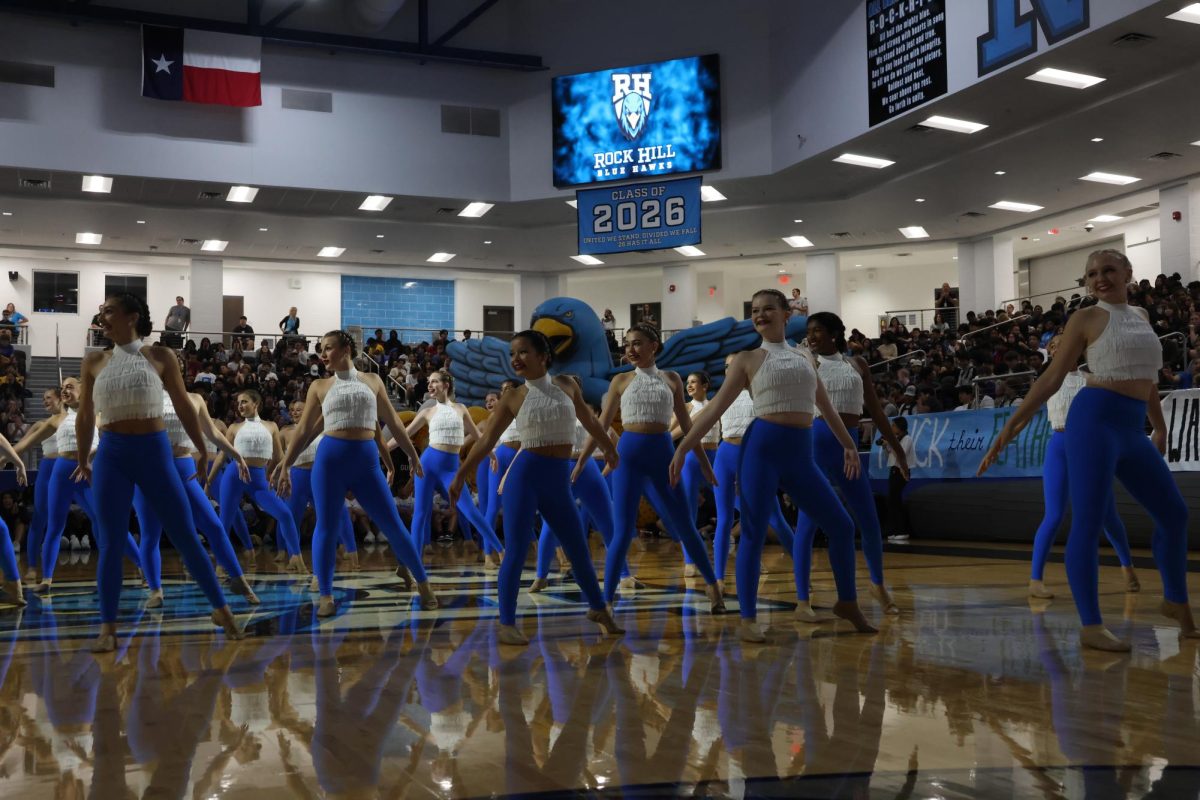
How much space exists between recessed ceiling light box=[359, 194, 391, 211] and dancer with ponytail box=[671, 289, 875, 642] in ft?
59.0

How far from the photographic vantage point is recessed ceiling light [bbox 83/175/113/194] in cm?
2045

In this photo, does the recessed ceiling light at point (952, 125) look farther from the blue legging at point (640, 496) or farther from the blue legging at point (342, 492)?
the blue legging at point (342, 492)

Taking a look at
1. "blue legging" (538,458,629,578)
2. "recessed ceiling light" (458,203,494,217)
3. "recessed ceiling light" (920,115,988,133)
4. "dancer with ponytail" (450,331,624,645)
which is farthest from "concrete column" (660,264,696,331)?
"dancer with ponytail" (450,331,624,645)

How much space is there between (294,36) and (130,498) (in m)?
17.5

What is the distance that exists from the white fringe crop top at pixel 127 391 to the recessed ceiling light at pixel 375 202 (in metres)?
17.4

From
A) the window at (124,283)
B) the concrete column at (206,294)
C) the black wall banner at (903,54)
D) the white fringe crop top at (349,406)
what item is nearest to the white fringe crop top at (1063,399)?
the white fringe crop top at (349,406)

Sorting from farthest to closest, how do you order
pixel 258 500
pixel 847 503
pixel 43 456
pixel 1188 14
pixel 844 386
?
pixel 1188 14, pixel 258 500, pixel 43 456, pixel 844 386, pixel 847 503

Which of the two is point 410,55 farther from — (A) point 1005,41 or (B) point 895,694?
(B) point 895,694

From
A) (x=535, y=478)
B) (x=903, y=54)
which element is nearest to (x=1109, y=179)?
(x=903, y=54)

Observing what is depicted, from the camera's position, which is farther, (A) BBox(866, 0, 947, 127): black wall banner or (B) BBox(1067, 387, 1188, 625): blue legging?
(A) BBox(866, 0, 947, 127): black wall banner

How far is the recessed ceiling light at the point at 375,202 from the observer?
2248 cm

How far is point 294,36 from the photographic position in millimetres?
21016

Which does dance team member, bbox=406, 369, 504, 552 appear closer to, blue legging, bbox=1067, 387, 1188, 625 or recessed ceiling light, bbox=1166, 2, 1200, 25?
blue legging, bbox=1067, 387, 1188, 625

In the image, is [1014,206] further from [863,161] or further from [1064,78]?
[1064,78]
